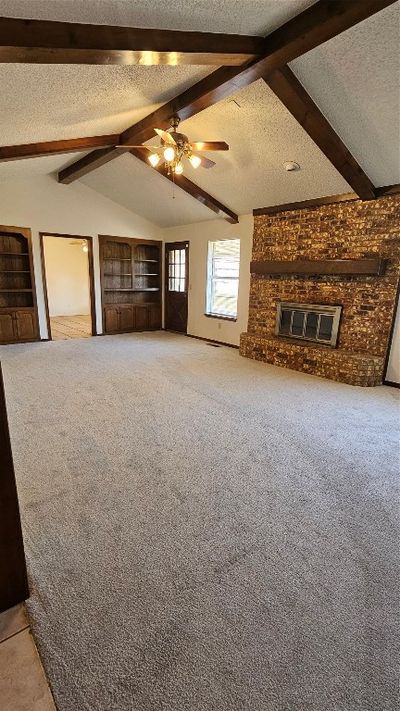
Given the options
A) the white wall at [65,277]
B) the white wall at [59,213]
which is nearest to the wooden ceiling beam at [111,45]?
the white wall at [59,213]

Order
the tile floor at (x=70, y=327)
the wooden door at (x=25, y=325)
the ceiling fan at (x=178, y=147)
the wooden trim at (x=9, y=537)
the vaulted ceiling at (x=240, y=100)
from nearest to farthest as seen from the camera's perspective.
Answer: the wooden trim at (x=9, y=537), the vaulted ceiling at (x=240, y=100), the ceiling fan at (x=178, y=147), the wooden door at (x=25, y=325), the tile floor at (x=70, y=327)

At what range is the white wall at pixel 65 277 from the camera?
31.8ft

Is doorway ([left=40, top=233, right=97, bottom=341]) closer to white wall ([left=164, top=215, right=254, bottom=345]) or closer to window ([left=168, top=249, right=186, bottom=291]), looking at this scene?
window ([left=168, top=249, right=186, bottom=291])

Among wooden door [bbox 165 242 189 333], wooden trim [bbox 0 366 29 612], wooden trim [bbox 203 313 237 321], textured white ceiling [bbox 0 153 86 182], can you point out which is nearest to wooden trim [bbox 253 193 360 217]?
wooden trim [bbox 203 313 237 321]

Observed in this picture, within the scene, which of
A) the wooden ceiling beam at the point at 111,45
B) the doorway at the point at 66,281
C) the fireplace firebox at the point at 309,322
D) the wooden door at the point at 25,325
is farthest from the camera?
the doorway at the point at 66,281

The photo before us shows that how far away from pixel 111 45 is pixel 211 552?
10.6ft

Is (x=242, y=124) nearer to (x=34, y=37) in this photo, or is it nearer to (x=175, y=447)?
(x=34, y=37)

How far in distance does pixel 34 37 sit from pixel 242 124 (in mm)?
2403

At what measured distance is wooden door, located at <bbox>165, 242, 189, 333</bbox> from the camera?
773 cm

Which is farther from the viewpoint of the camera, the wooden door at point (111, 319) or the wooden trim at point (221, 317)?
the wooden door at point (111, 319)

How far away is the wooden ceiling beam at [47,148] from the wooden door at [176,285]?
3247 millimetres

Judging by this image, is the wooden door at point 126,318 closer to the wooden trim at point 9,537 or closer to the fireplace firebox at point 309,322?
the fireplace firebox at point 309,322

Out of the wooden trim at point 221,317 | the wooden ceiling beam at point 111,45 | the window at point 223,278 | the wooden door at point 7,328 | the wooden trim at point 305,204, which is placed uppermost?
the wooden ceiling beam at point 111,45

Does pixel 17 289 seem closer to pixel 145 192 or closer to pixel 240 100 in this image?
pixel 145 192
